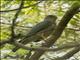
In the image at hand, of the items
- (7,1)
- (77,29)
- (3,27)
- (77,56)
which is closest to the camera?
(7,1)

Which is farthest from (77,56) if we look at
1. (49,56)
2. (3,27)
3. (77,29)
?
(3,27)

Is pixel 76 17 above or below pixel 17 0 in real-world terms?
below

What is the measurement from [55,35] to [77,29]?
1.75 ft

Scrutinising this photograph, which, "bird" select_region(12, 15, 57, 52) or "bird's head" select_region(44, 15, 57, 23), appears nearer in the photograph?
"bird" select_region(12, 15, 57, 52)

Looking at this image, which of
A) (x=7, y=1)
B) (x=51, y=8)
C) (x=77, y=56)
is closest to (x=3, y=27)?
(x=7, y=1)

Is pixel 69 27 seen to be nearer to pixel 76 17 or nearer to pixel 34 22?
pixel 76 17

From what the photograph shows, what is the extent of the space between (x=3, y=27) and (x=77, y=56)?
1.75 metres

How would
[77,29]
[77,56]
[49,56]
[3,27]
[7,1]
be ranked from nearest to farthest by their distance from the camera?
1. [7,1]
2. [3,27]
3. [77,29]
4. [49,56]
5. [77,56]

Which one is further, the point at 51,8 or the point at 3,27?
the point at 51,8

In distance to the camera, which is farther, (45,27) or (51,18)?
(51,18)

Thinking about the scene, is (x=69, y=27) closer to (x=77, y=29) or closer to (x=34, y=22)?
(x=77, y=29)

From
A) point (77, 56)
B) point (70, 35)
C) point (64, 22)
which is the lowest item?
point (77, 56)

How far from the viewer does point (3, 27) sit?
3047 millimetres

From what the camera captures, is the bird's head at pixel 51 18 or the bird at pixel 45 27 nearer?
the bird at pixel 45 27
